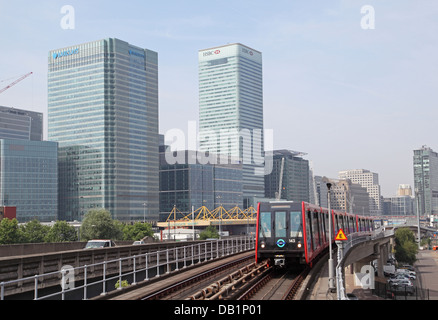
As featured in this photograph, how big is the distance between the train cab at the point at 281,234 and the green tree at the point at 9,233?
261ft

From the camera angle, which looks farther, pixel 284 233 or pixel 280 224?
pixel 280 224

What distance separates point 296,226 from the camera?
29031mm

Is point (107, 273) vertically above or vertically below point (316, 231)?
below

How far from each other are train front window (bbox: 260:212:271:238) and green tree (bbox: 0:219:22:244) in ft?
261

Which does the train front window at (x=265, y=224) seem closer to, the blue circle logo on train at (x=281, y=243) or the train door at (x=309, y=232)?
the blue circle logo on train at (x=281, y=243)

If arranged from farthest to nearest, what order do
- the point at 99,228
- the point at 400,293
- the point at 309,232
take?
the point at 99,228, the point at 400,293, the point at 309,232

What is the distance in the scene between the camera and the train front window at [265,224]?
29.5 m

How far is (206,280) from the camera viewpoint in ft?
90.9

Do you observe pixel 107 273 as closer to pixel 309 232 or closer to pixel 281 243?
pixel 281 243

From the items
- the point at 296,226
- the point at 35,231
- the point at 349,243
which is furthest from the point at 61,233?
the point at 296,226

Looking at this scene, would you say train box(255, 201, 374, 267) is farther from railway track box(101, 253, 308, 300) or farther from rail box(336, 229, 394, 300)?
rail box(336, 229, 394, 300)

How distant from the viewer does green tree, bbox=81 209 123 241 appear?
103m

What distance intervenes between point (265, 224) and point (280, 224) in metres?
0.87
